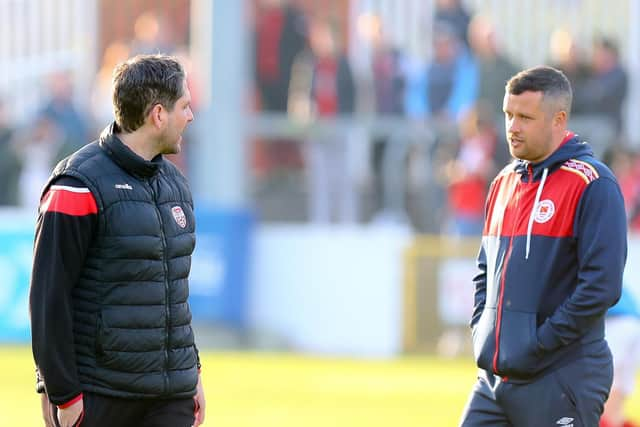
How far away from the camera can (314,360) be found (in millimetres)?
15578

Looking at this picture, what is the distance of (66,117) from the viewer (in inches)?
715

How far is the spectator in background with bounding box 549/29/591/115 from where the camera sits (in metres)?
16.9

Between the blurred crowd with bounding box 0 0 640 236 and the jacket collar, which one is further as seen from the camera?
the blurred crowd with bounding box 0 0 640 236

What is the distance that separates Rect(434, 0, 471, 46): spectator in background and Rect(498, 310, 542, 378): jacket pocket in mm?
12679

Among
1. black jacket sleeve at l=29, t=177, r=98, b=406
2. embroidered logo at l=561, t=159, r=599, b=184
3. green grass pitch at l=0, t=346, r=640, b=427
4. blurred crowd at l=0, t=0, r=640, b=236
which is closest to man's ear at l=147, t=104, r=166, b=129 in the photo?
black jacket sleeve at l=29, t=177, r=98, b=406

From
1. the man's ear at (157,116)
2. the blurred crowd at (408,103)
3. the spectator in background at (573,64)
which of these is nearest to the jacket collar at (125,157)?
the man's ear at (157,116)

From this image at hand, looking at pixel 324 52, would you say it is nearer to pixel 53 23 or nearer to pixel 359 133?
pixel 359 133

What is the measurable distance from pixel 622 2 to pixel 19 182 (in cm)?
868

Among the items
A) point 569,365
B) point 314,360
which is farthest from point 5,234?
point 569,365

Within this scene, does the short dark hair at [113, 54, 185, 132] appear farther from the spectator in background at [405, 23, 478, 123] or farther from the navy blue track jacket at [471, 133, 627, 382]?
the spectator in background at [405, 23, 478, 123]

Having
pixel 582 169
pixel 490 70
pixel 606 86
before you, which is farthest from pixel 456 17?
pixel 582 169

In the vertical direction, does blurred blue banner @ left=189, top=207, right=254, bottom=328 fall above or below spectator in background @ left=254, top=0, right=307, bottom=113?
below

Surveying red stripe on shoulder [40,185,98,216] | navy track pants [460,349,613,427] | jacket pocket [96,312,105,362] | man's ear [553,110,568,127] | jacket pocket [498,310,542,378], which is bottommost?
navy track pants [460,349,613,427]

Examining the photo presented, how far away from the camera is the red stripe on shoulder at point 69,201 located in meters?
5.06
